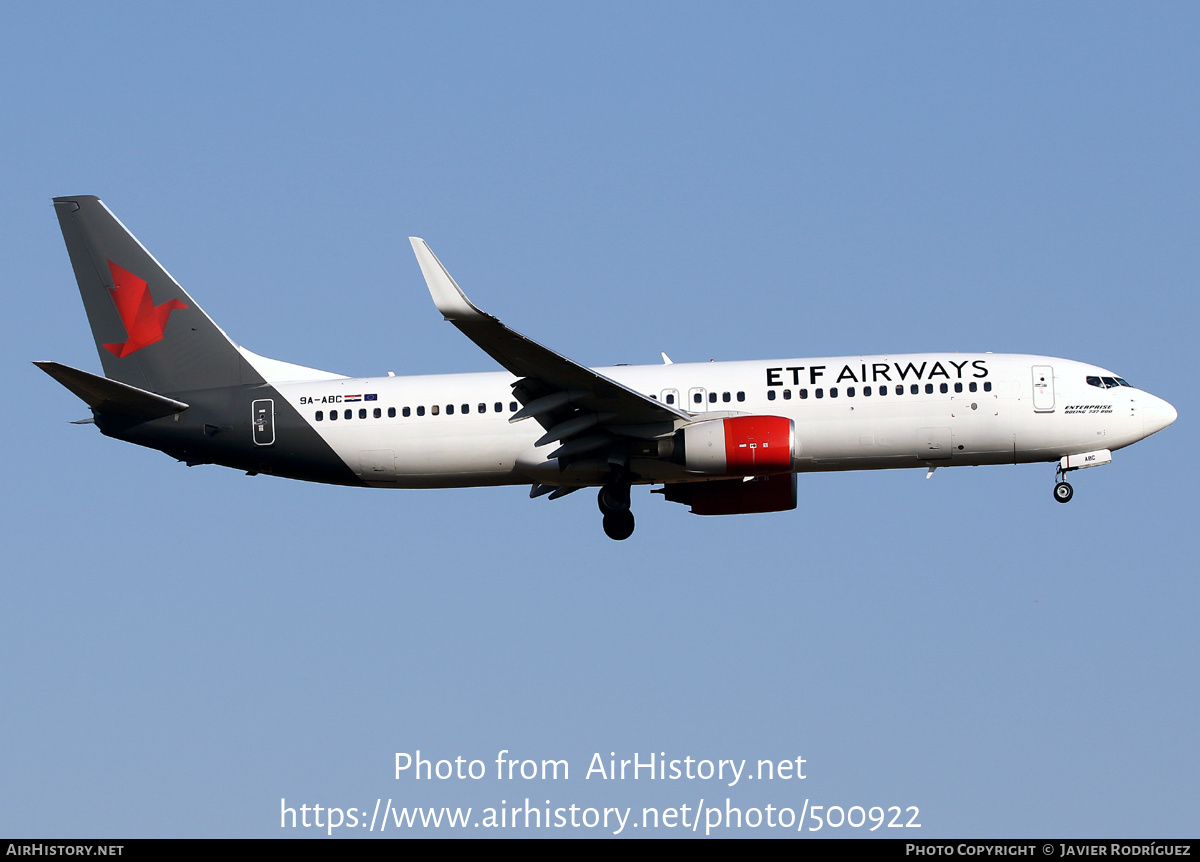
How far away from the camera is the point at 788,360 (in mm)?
38625

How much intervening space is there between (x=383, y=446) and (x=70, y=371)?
7.95m

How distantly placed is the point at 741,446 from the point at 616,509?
15.7 ft

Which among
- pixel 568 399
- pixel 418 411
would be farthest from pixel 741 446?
pixel 418 411

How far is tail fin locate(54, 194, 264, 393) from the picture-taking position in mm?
40344

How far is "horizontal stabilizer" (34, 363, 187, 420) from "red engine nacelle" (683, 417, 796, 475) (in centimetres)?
1376

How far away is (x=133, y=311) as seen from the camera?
40.7m

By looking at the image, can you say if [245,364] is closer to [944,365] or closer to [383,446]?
[383,446]

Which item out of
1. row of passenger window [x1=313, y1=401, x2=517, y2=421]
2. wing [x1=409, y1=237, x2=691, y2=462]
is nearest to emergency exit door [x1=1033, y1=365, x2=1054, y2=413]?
wing [x1=409, y1=237, x2=691, y2=462]

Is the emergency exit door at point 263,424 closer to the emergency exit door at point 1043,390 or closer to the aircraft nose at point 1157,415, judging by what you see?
the emergency exit door at point 1043,390

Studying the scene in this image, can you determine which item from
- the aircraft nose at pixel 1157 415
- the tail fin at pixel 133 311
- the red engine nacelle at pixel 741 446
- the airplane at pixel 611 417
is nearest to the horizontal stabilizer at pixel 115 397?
the airplane at pixel 611 417

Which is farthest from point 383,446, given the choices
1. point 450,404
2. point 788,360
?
point 788,360

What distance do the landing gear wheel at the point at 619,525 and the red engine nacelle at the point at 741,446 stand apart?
143 inches

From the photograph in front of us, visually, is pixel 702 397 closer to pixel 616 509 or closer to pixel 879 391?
pixel 616 509

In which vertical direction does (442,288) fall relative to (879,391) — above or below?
above
